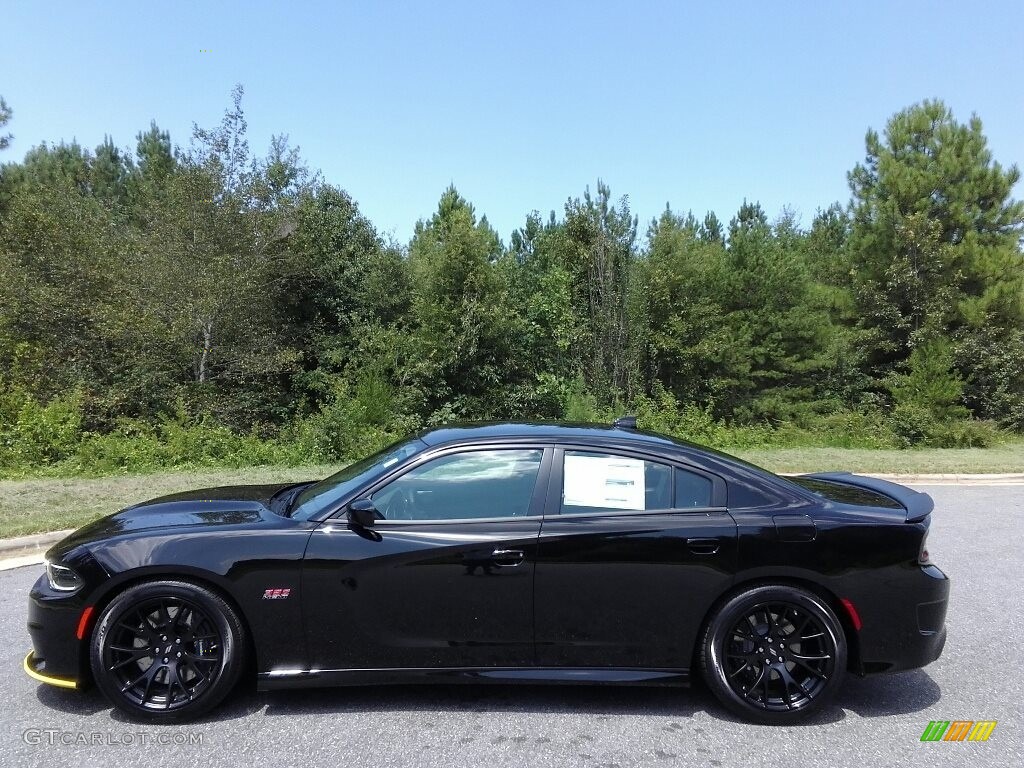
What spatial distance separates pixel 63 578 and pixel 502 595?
2.17m

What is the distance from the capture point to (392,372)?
22.4 metres

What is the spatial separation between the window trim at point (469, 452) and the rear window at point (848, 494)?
1.54 meters

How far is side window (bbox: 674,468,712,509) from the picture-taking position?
362cm

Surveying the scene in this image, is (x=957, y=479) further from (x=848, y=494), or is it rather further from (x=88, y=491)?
(x=88, y=491)

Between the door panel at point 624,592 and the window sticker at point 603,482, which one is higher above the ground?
the window sticker at point 603,482

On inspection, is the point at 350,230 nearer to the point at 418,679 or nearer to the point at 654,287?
the point at 654,287

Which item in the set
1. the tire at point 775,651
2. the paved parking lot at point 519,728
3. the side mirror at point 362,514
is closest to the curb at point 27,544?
the paved parking lot at point 519,728

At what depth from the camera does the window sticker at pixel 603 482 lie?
3.62m

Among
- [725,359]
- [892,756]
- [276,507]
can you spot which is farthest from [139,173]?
[892,756]

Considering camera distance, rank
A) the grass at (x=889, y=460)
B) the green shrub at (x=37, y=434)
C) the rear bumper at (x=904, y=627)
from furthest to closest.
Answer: the grass at (x=889, y=460) < the green shrub at (x=37, y=434) < the rear bumper at (x=904, y=627)

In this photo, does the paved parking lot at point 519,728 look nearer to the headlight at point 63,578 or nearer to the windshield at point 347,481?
the headlight at point 63,578

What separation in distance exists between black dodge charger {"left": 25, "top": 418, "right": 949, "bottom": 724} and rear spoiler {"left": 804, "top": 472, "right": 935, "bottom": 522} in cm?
6

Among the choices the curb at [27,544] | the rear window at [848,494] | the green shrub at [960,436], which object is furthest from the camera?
the green shrub at [960,436]

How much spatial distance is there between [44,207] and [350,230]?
943 centimetres
